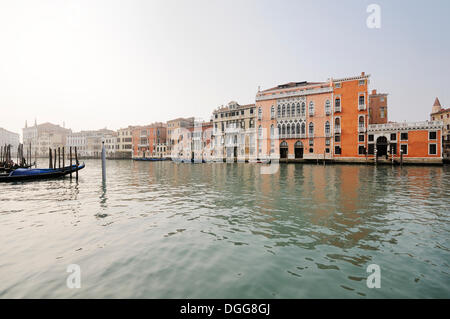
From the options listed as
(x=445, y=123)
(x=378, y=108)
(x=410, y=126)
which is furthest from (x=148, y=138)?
(x=445, y=123)

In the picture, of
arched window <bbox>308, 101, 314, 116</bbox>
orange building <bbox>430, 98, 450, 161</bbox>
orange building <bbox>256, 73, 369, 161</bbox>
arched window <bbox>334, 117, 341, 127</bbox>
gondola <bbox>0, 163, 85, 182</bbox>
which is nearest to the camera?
gondola <bbox>0, 163, 85, 182</bbox>

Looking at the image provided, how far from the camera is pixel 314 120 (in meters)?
36.6

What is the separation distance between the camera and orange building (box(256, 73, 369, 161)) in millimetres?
33344

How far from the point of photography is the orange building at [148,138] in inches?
2495

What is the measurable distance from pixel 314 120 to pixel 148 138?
45.6 metres

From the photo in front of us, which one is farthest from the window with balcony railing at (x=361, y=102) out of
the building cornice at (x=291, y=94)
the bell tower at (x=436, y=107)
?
the bell tower at (x=436, y=107)

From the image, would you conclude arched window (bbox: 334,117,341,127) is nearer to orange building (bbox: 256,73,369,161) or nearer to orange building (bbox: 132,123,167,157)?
orange building (bbox: 256,73,369,161)

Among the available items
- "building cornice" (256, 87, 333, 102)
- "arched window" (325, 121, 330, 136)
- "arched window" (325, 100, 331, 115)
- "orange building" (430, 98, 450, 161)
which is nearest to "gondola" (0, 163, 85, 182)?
"building cornice" (256, 87, 333, 102)

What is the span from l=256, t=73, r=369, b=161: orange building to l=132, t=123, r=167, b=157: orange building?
107 ft

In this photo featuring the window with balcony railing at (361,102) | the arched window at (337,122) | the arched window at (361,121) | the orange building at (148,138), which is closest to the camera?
the window with balcony railing at (361,102)

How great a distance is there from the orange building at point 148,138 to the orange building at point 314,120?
107 ft

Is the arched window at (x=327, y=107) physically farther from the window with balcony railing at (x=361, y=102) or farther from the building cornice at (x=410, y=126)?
the building cornice at (x=410, y=126)
